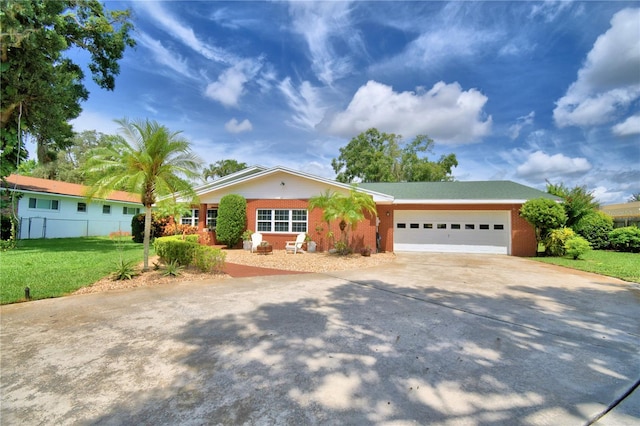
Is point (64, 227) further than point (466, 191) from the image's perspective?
Yes

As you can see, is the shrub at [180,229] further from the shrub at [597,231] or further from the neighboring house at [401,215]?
the shrub at [597,231]

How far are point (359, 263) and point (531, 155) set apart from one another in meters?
19.0

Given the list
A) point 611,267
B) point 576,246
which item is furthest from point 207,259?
point 576,246

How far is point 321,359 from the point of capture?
3.61 metres

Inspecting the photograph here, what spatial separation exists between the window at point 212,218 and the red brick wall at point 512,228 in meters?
Result: 9.85

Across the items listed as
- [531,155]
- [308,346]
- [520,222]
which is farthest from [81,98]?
[531,155]

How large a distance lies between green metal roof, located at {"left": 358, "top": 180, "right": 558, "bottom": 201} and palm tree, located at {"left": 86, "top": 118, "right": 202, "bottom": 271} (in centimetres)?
1218

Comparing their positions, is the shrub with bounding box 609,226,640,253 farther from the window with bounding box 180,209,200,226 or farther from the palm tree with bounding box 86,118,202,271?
the window with bounding box 180,209,200,226

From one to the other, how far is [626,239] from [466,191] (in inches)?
345

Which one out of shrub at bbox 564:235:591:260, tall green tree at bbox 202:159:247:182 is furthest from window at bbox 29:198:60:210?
shrub at bbox 564:235:591:260

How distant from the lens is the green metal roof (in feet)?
51.5

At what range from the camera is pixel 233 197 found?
16.1m

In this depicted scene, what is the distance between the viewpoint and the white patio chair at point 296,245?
49.5 ft

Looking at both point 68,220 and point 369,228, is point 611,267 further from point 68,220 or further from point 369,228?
point 68,220
